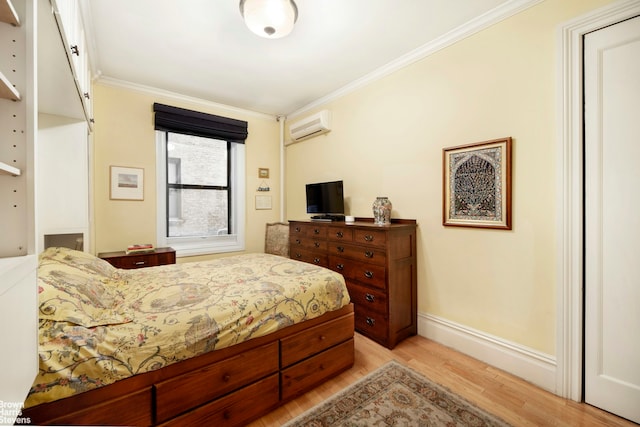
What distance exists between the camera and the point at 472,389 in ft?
5.90

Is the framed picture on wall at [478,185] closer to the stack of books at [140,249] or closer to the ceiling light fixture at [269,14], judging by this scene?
the ceiling light fixture at [269,14]

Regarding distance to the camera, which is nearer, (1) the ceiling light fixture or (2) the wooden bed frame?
(2) the wooden bed frame

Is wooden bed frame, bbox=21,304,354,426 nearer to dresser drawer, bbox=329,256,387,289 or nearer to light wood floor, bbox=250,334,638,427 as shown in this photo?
light wood floor, bbox=250,334,638,427

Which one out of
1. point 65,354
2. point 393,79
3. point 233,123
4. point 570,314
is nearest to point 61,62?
point 65,354

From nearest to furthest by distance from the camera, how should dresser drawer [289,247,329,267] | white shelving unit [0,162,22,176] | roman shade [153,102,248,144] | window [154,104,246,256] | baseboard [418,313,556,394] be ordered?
1. white shelving unit [0,162,22,176]
2. baseboard [418,313,556,394]
3. dresser drawer [289,247,329,267]
4. roman shade [153,102,248,144]
5. window [154,104,246,256]

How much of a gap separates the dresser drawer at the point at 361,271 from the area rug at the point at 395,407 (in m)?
0.76

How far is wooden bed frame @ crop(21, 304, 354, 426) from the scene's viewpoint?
109 cm

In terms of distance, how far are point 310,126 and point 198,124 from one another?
1.53 metres

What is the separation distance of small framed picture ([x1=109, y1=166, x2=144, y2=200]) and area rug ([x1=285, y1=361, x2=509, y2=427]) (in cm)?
305

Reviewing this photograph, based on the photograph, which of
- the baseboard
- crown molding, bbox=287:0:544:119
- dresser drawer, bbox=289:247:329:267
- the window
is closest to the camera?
the baseboard

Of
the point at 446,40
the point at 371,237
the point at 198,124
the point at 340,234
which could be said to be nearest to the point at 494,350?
the point at 371,237

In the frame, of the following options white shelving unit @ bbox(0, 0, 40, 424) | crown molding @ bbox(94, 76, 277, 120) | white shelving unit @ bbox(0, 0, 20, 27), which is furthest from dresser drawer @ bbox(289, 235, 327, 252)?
white shelving unit @ bbox(0, 0, 20, 27)

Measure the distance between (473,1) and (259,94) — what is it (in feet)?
8.25

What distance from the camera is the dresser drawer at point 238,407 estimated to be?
51.9 inches
